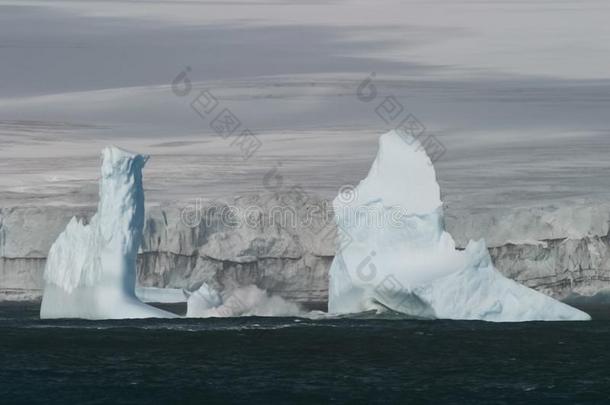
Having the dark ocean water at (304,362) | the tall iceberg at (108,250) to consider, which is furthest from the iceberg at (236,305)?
the tall iceberg at (108,250)

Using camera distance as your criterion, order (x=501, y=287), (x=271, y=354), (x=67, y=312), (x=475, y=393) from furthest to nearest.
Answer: (x=67, y=312), (x=501, y=287), (x=271, y=354), (x=475, y=393)

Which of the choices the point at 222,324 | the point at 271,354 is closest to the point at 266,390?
the point at 271,354

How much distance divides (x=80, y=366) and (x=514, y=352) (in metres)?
16.6

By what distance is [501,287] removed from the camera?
54594 mm

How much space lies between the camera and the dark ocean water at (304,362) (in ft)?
132

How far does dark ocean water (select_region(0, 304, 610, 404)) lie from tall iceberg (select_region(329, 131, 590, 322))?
1.53m

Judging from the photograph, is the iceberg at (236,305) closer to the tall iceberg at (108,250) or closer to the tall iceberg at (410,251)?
the tall iceberg at (108,250)

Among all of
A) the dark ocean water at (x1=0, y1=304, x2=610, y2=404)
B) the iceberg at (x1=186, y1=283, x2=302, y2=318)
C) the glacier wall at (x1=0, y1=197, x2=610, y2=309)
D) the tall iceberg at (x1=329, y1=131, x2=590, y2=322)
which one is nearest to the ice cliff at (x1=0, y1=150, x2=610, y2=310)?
the glacier wall at (x1=0, y1=197, x2=610, y2=309)

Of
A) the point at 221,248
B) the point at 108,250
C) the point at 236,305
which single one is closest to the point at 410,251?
the point at 108,250

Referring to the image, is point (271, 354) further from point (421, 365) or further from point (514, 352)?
point (514, 352)

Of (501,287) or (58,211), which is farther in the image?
(58,211)

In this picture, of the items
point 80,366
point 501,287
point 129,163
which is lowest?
point 80,366

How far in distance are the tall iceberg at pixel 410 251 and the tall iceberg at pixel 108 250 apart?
8.77 m

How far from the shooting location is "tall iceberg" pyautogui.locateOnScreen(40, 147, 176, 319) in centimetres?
5616
